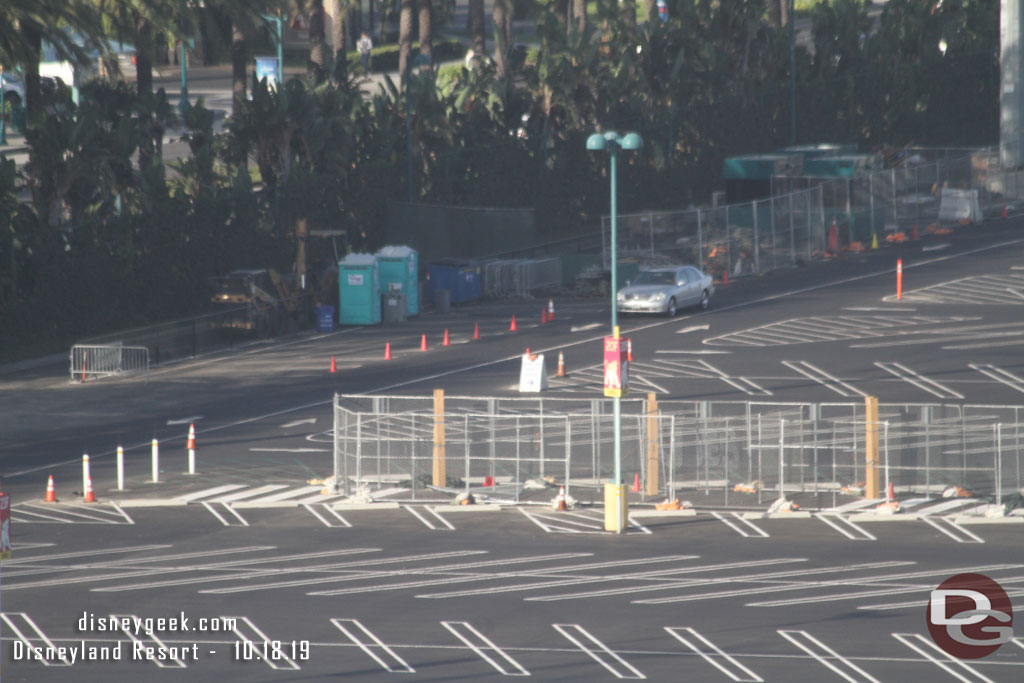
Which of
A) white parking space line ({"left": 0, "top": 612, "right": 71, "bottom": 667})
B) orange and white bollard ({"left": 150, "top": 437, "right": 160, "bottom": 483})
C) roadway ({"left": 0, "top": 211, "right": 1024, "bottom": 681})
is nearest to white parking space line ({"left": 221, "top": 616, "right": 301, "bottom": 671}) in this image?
roadway ({"left": 0, "top": 211, "right": 1024, "bottom": 681})

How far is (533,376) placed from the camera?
112 feet

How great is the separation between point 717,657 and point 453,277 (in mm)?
30590

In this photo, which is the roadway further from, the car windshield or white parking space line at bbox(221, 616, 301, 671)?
the car windshield

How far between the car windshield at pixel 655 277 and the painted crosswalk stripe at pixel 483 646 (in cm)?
2625

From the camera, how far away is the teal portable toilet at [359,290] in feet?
143

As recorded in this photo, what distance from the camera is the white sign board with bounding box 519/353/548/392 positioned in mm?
33969

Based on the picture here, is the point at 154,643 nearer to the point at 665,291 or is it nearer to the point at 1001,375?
the point at 1001,375

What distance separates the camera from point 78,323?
1646 inches

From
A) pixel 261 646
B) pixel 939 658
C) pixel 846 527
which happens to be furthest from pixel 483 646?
pixel 846 527

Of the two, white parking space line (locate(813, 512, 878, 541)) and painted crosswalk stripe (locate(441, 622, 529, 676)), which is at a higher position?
white parking space line (locate(813, 512, 878, 541))

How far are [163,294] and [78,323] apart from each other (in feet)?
9.84

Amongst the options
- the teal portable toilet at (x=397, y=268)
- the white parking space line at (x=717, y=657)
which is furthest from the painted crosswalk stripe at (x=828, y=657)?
the teal portable toilet at (x=397, y=268)

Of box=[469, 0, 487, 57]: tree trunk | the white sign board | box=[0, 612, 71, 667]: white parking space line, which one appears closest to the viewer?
box=[0, 612, 71, 667]: white parking space line

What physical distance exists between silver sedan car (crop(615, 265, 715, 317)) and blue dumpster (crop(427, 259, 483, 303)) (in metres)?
5.30
